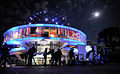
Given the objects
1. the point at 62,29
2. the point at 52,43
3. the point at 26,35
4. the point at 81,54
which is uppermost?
the point at 62,29

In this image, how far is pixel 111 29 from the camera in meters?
45.2

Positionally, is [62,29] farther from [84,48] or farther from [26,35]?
[84,48]

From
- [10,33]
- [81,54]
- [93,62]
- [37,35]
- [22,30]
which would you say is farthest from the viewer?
[10,33]

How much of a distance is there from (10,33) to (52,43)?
1236 cm

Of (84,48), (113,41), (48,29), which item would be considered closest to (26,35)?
(48,29)

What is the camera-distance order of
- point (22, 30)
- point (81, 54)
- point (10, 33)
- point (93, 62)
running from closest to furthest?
1. point (93, 62)
2. point (81, 54)
3. point (22, 30)
4. point (10, 33)

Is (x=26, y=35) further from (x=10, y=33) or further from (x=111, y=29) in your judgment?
(x=111, y=29)

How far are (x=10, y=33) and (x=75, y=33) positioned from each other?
18792 millimetres

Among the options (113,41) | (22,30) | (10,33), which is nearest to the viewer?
(22,30)

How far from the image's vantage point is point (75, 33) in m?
31.4

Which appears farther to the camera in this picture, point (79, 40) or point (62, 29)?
point (79, 40)

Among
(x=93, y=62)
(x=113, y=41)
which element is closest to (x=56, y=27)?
(x=93, y=62)

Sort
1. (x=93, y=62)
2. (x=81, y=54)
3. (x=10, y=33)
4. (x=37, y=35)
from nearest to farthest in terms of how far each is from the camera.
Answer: (x=93, y=62) → (x=81, y=54) → (x=37, y=35) → (x=10, y=33)

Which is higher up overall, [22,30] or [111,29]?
[111,29]
